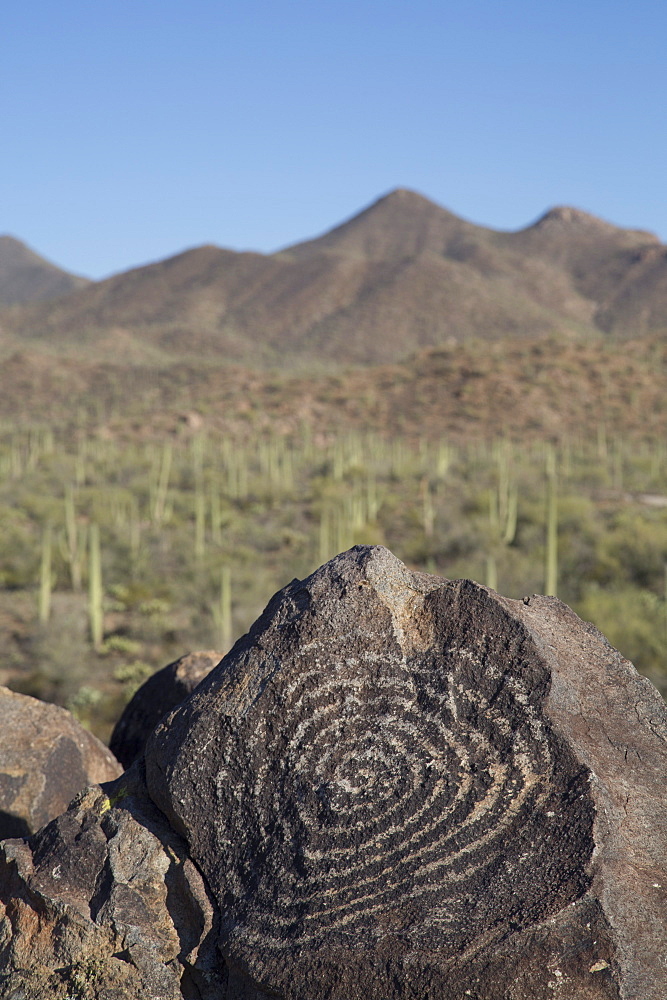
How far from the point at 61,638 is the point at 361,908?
934cm

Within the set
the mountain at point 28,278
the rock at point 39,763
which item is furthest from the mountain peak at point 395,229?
the rock at point 39,763

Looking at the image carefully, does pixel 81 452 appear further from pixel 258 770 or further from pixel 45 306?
pixel 45 306

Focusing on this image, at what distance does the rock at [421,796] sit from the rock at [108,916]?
0.37 feet

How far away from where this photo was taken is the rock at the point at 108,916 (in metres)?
2.73

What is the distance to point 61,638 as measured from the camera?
36.7ft

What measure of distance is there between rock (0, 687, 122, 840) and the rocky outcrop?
1048mm

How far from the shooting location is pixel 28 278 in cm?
13950

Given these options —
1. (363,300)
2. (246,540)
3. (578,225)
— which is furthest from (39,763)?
(578,225)

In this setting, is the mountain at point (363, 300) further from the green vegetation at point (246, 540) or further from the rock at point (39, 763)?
the rock at point (39, 763)

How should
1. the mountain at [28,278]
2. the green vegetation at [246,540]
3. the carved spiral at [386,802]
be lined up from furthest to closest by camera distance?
the mountain at [28,278]
the green vegetation at [246,540]
the carved spiral at [386,802]

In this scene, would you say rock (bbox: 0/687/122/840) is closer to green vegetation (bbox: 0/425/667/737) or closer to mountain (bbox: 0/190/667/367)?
green vegetation (bbox: 0/425/667/737)

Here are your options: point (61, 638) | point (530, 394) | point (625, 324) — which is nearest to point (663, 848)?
point (61, 638)

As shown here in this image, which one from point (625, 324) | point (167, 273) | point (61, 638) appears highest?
point (167, 273)

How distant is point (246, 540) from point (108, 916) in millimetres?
14283
